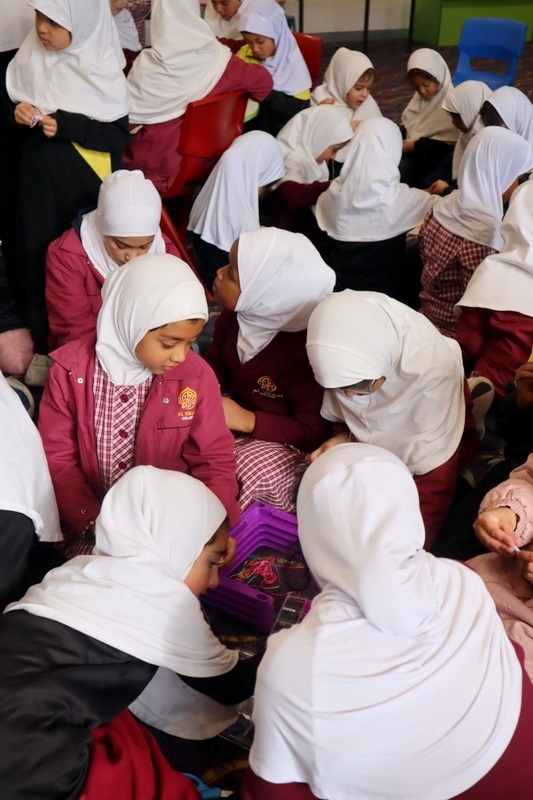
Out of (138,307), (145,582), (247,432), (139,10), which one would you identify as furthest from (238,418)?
(139,10)

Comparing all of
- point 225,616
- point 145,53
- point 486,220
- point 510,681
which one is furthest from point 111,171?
point 510,681

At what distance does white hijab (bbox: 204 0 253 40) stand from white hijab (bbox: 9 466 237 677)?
340 cm

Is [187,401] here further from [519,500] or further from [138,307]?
[519,500]

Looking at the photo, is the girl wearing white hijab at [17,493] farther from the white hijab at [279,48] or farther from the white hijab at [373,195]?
Result: the white hijab at [279,48]

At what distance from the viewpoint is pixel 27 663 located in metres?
1.18

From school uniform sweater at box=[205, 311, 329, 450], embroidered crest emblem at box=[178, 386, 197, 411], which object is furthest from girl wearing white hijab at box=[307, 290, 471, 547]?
embroidered crest emblem at box=[178, 386, 197, 411]

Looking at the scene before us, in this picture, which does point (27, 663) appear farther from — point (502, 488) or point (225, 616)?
point (502, 488)

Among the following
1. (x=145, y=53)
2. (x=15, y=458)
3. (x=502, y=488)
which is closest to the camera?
(x=15, y=458)

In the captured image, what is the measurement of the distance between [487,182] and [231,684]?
2.16m

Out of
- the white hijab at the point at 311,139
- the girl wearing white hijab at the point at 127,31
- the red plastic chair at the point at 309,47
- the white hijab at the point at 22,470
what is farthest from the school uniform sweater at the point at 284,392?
the red plastic chair at the point at 309,47

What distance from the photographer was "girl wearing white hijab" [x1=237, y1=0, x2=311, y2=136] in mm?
3887

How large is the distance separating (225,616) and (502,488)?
0.74 meters

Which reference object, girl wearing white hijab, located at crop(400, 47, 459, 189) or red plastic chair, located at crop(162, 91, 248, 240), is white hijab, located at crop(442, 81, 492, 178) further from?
red plastic chair, located at crop(162, 91, 248, 240)

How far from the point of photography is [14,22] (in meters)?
2.55
